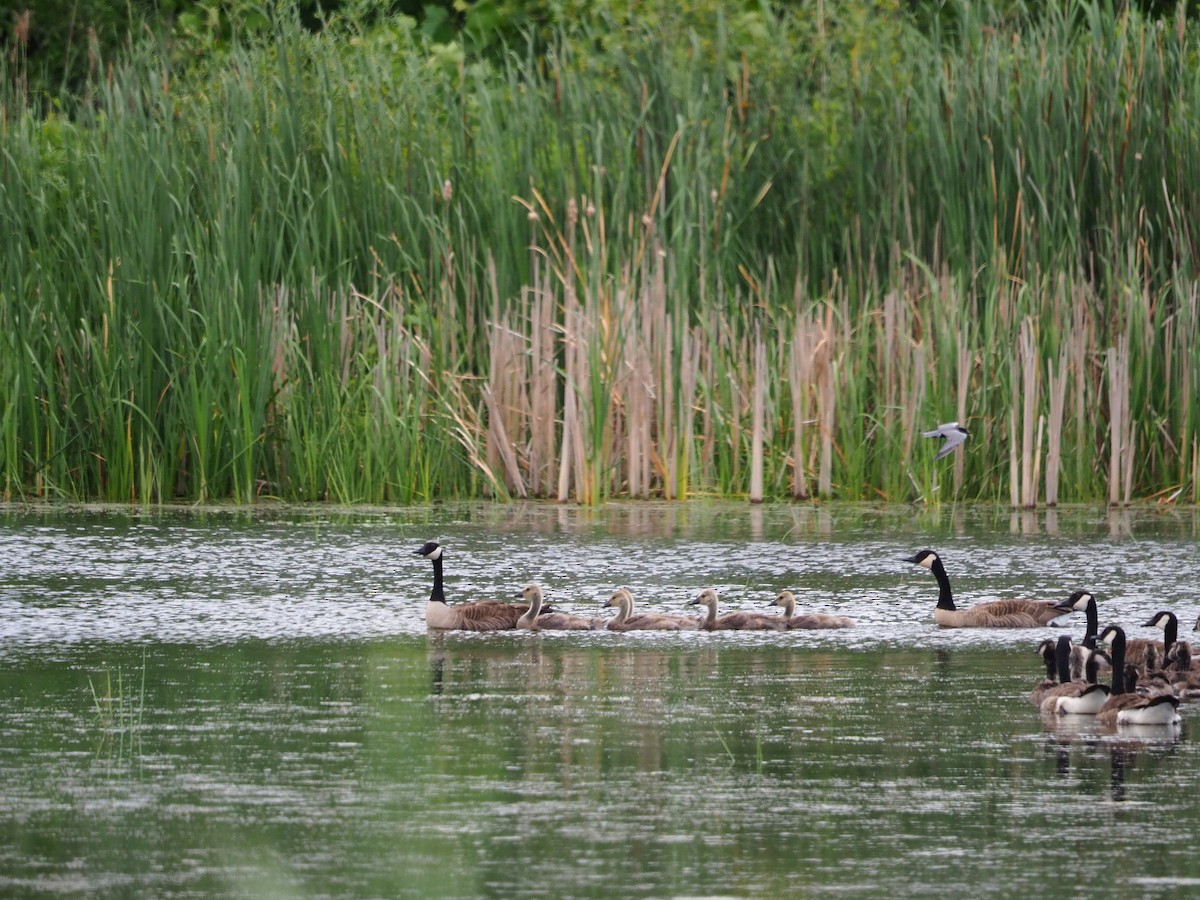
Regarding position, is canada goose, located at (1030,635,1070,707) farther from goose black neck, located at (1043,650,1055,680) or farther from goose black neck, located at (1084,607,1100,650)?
goose black neck, located at (1084,607,1100,650)

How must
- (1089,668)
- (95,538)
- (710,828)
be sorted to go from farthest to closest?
(95,538) < (1089,668) < (710,828)

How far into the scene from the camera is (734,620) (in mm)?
8484

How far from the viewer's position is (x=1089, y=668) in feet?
23.6

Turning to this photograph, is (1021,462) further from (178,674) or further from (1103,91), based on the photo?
(178,674)

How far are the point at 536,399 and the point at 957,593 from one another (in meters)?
3.63

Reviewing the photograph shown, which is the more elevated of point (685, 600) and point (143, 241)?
point (143, 241)

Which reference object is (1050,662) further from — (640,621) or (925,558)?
(925,558)

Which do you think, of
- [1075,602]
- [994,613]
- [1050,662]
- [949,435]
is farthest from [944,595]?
[949,435]

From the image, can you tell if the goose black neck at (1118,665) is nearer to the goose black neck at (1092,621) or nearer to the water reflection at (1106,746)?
the water reflection at (1106,746)

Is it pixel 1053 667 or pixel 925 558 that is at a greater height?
pixel 925 558

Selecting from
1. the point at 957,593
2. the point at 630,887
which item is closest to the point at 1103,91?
the point at 957,593

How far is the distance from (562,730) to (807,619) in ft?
7.39

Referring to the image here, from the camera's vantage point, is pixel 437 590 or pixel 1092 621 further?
pixel 437 590

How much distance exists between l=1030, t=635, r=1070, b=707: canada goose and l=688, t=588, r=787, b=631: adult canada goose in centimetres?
114
